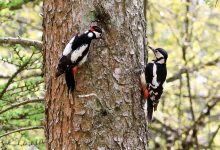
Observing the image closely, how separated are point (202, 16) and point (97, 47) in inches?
188

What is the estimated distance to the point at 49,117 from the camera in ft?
8.63

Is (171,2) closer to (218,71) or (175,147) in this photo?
(218,71)

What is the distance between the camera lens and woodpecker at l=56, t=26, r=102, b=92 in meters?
2.40

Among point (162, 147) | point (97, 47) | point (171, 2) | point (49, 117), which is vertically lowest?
point (162, 147)

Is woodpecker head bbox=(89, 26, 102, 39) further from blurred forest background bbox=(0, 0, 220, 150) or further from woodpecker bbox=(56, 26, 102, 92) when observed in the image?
blurred forest background bbox=(0, 0, 220, 150)

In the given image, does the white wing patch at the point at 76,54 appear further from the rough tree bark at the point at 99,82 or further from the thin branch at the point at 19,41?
the thin branch at the point at 19,41

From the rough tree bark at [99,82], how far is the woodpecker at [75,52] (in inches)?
4.4

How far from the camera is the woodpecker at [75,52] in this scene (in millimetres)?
2400

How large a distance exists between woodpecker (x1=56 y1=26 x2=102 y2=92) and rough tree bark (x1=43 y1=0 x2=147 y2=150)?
11 centimetres

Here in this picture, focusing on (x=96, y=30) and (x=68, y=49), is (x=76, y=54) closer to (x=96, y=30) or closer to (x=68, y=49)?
(x=68, y=49)

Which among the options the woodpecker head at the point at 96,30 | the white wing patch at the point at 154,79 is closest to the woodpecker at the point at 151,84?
the white wing patch at the point at 154,79

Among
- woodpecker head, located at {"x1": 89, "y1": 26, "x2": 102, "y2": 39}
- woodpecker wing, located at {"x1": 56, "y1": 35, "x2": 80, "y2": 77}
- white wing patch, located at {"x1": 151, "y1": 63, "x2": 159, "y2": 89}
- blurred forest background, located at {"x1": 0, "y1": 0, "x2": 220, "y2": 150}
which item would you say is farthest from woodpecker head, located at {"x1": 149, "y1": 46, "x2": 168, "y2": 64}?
blurred forest background, located at {"x1": 0, "y1": 0, "x2": 220, "y2": 150}

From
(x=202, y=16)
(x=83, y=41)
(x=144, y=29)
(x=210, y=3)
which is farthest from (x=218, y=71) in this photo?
(x=83, y=41)

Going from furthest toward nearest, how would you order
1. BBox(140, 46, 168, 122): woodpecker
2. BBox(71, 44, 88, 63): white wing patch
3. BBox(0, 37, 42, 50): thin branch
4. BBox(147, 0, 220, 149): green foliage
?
BBox(147, 0, 220, 149): green foliage
BBox(0, 37, 42, 50): thin branch
BBox(140, 46, 168, 122): woodpecker
BBox(71, 44, 88, 63): white wing patch
